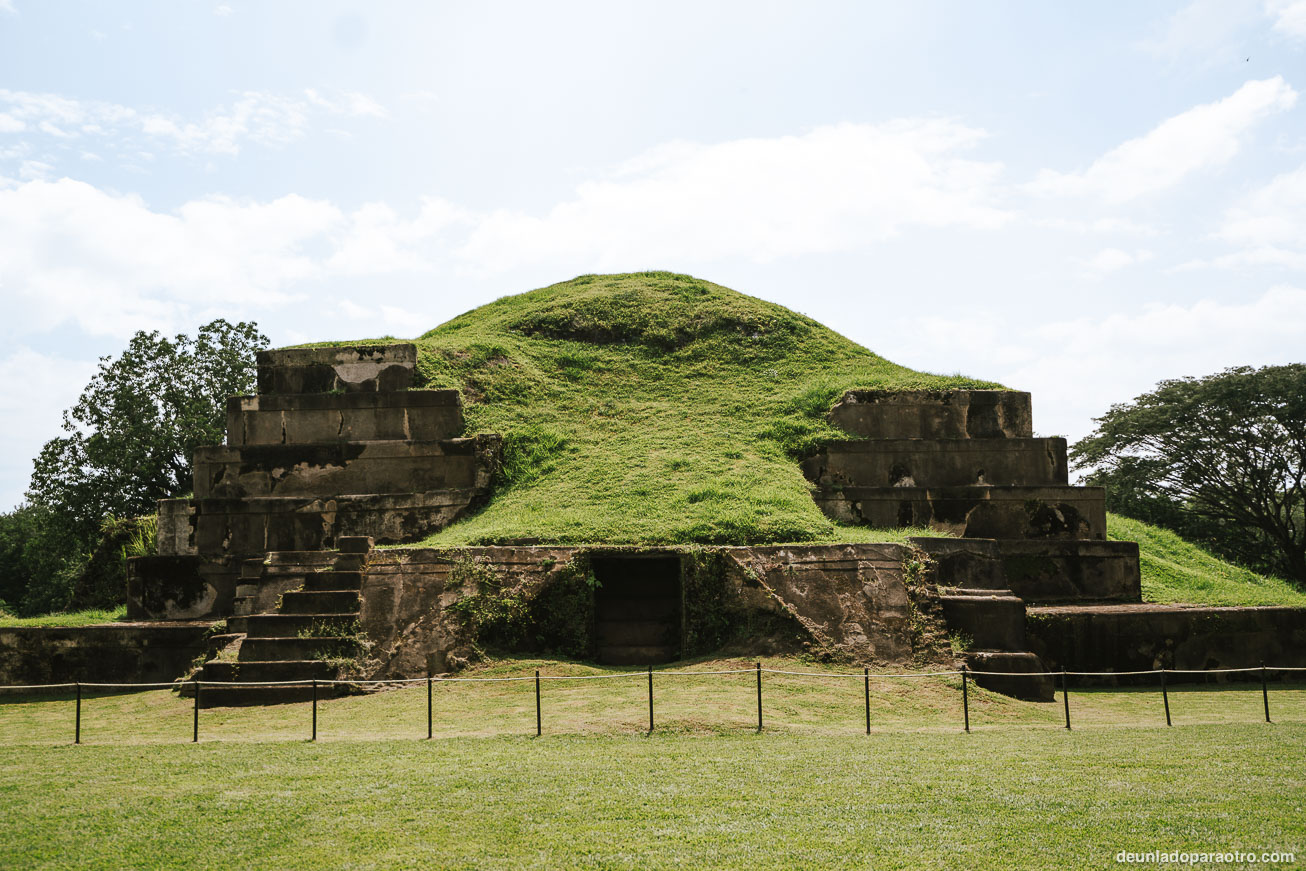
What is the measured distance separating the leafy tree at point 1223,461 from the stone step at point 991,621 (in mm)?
19917

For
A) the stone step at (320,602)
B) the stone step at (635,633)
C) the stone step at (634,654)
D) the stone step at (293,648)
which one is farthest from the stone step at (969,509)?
the stone step at (293,648)

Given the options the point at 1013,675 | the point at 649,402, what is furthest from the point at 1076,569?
the point at 649,402

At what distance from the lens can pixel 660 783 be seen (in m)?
6.68

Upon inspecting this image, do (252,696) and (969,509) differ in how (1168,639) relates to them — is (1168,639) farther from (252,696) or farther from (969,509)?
(252,696)

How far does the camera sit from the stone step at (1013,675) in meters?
10.7

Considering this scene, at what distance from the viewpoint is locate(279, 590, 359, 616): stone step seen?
37.7ft

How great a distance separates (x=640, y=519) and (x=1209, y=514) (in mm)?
22628

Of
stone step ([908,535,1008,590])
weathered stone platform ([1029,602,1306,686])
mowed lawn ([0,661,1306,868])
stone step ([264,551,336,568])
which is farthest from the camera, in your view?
stone step ([908,535,1008,590])

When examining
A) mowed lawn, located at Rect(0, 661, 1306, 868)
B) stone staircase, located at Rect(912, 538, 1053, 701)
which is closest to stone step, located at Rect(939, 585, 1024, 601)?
stone staircase, located at Rect(912, 538, 1053, 701)

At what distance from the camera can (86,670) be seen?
12844 millimetres

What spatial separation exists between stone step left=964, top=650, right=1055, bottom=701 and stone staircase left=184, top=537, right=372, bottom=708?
6487 millimetres

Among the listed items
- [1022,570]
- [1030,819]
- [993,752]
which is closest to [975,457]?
[1022,570]

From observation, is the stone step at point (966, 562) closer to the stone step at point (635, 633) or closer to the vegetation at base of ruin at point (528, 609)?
the stone step at point (635, 633)

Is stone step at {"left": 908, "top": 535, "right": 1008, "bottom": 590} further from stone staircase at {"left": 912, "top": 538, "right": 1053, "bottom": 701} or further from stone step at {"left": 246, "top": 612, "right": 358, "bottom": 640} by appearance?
stone step at {"left": 246, "top": 612, "right": 358, "bottom": 640}
